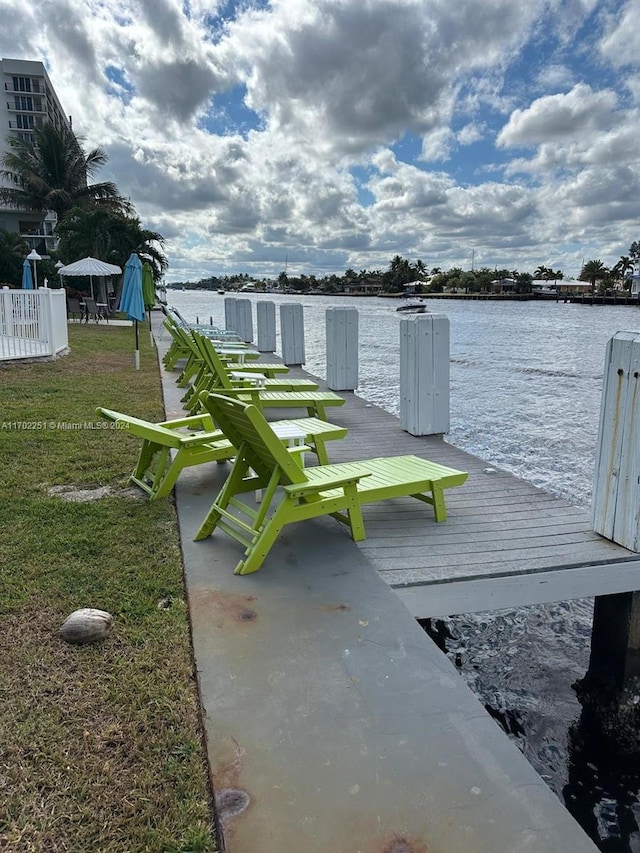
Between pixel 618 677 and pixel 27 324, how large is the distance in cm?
1199

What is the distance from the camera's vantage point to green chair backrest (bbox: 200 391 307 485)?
2967 millimetres

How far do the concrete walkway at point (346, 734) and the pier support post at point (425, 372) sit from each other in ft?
10.9

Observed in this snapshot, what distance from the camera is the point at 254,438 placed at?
3.20 metres

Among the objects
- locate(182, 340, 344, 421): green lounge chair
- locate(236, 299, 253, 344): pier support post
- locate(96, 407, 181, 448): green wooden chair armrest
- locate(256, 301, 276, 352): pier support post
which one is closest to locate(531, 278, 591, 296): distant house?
locate(236, 299, 253, 344): pier support post

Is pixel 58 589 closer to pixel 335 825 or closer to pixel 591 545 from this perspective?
pixel 335 825

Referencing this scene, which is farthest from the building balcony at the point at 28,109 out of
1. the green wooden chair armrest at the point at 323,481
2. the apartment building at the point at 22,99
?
the green wooden chair armrest at the point at 323,481

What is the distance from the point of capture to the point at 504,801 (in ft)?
5.63

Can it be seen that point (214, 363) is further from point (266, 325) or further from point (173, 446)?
point (266, 325)

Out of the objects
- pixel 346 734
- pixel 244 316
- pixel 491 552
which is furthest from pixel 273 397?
pixel 244 316

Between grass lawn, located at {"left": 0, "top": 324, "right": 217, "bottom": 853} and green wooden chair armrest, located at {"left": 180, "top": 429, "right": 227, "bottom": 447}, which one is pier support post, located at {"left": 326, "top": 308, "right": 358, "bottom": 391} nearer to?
green wooden chair armrest, located at {"left": 180, "top": 429, "right": 227, "bottom": 447}

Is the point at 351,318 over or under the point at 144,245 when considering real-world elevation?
under

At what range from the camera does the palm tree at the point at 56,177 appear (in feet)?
119

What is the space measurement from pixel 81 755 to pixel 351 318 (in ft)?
24.0

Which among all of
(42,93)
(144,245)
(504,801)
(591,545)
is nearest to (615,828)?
(591,545)
